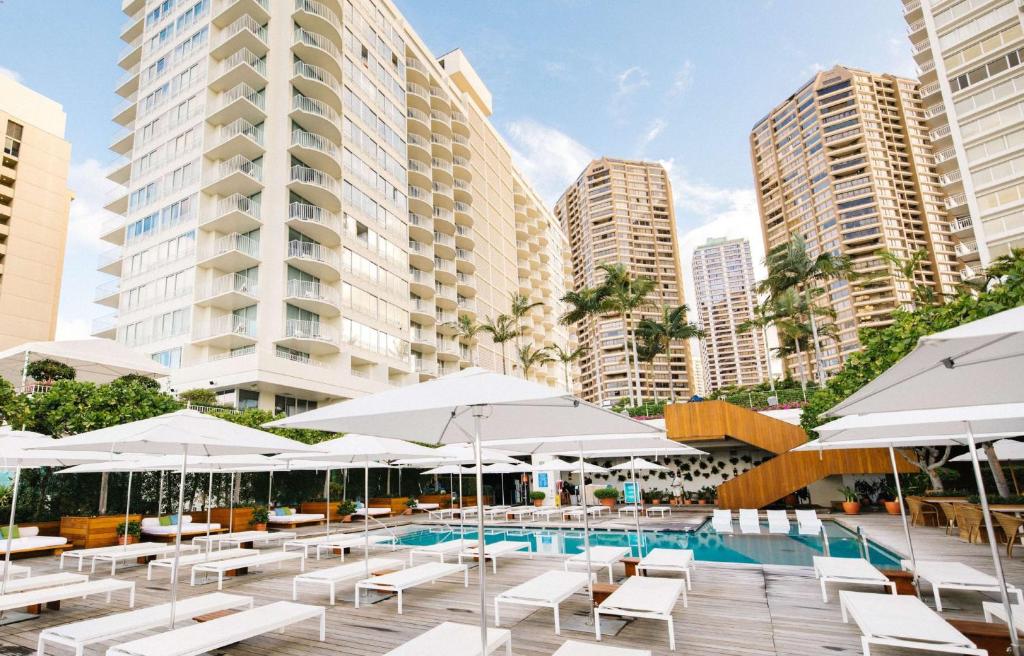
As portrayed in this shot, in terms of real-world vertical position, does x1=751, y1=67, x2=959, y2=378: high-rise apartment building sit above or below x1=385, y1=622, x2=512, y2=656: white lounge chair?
above

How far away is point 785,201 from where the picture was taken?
106812mm

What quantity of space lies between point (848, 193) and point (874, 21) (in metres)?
43.3

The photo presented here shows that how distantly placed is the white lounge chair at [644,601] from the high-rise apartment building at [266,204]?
25.1 m

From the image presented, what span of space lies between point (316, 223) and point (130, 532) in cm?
2091

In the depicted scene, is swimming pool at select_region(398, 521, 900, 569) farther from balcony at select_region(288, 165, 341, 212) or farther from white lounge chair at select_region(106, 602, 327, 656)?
balcony at select_region(288, 165, 341, 212)

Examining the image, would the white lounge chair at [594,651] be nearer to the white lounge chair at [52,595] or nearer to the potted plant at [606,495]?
the white lounge chair at [52,595]

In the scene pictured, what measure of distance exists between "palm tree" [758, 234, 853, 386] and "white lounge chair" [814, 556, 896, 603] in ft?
A: 105

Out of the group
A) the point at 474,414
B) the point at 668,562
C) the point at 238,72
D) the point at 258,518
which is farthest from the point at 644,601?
the point at 238,72

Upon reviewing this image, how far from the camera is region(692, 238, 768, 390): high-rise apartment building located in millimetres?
163750

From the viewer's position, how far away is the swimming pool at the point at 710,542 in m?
12.7

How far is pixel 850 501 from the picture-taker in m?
21.1

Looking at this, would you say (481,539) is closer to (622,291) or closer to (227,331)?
(227,331)

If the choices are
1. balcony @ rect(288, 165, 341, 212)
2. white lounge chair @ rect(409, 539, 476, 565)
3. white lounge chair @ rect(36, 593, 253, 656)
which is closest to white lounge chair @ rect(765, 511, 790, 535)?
white lounge chair @ rect(409, 539, 476, 565)

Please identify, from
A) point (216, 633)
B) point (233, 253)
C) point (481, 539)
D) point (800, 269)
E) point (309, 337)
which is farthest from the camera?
point (800, 269)
